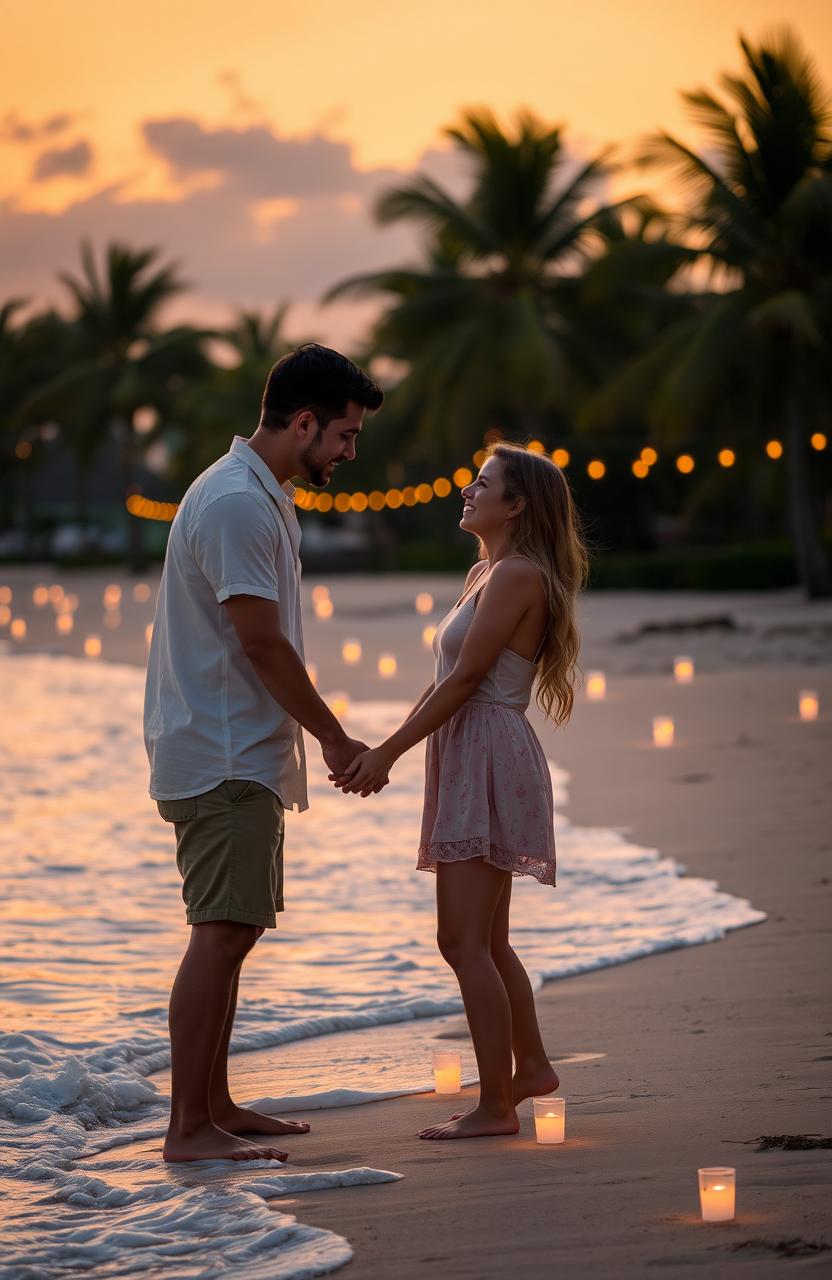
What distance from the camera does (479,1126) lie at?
386 centimetres

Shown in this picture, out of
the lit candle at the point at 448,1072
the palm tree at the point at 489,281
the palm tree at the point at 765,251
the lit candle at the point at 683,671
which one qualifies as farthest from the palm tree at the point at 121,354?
the lit candle at the point at 448,1072

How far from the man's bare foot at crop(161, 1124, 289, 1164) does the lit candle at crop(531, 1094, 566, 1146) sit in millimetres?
591

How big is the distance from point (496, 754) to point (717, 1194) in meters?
1.23

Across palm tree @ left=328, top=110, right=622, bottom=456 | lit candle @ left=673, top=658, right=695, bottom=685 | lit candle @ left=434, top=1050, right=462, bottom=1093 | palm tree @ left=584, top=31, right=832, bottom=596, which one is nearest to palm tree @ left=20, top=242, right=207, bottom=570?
palm tree @ left=328, top=110, right=622, bottom=456

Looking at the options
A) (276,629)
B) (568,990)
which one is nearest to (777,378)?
(568,990)

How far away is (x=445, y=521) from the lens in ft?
164

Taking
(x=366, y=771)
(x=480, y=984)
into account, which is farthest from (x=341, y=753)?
(x=480, y=984)

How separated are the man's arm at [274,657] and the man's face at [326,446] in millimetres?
382

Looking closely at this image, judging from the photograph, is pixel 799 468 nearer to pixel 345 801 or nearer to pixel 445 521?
pixel 345 801

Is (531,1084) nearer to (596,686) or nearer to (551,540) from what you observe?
(551,540)

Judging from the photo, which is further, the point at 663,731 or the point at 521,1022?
the point at 663,731

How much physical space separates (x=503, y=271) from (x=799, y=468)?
10388 millimetres

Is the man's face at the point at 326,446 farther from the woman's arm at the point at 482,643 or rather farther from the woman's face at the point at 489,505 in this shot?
the woman's arm at the point at 482,643

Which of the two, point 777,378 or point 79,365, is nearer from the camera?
point 777,378
